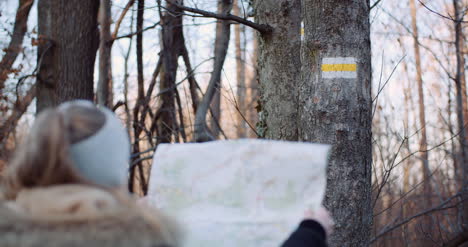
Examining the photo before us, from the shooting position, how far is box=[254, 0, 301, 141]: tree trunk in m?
4.32

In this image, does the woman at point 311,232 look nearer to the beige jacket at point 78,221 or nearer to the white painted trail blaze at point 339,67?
the beige jacket at point 78,221

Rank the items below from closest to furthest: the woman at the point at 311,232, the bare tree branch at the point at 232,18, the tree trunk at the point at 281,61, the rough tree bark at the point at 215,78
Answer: the woman at the point at 311,232
the bare tree branch at the point at 232,18
the tree trunk at the point at 281,61
the rough tree bark at the point at 215,78

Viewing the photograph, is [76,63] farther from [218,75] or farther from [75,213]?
[75,213]

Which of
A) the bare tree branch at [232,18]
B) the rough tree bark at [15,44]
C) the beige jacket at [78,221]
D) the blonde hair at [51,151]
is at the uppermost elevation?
the rough tree bark at [15,44]

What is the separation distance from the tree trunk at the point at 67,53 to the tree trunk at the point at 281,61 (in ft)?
13.6

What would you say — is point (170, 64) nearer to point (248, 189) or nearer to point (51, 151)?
point (248, 189)

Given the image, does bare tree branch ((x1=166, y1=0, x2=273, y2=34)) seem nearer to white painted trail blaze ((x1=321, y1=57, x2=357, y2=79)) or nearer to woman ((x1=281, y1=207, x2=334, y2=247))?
white painted trail blaze ((x1=321, y1=57, x2=357, y2=79))

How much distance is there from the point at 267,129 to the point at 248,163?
2.61m

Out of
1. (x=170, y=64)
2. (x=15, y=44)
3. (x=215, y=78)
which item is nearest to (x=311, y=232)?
(x=215, y=78)

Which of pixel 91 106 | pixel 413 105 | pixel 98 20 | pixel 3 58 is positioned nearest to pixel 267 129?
pixel 91 106

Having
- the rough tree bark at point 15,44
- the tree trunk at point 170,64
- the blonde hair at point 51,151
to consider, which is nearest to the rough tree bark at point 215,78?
the tree trunk at point 170,64

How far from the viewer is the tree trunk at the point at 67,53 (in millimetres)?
7684

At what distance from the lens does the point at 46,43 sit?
7801mm

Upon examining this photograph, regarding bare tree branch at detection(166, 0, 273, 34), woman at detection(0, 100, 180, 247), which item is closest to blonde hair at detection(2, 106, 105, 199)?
woman at detection(0, 100, 180, 247)
